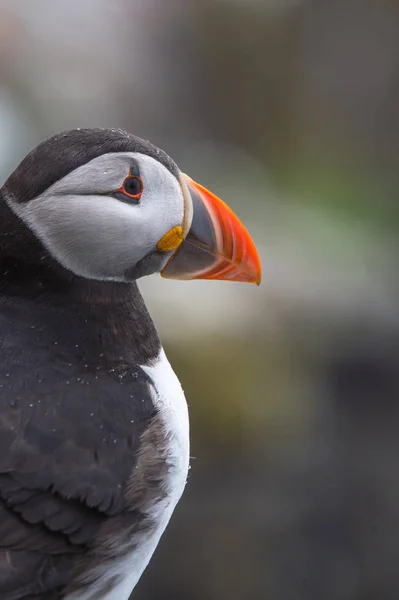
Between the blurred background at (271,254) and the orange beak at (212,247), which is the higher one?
the orange beak at (212,247)

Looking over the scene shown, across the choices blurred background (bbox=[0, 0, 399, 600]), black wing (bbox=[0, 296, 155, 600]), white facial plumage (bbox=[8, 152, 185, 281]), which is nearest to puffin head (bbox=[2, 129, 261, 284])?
white facial plumage (bbox=[8, 152, 185, 281])

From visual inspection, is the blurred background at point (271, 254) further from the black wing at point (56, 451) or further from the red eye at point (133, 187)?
the red eye at point (133, 187)

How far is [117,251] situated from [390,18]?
5.79 meters

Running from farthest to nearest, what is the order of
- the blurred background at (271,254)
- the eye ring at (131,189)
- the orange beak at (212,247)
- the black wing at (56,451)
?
the blurred background at (271,254)
the orange beak at (212,247)
the eye ring at (131,189)
the black wing at (56,451)

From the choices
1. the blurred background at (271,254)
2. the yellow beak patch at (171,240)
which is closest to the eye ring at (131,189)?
the yellow beak patch at (171,240)

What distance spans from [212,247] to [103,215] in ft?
0.83

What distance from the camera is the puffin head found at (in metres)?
1.47

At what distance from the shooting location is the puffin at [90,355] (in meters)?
1.44

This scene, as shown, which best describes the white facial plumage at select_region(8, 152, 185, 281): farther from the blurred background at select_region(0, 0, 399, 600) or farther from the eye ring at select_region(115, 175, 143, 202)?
the blurred background at select_region(0, 0, 399, 600)

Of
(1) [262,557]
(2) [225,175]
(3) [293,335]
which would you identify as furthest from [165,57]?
(1) [262,557]

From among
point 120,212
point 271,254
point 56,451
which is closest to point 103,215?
point 120,212

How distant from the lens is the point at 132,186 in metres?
1.53

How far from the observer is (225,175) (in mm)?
5867

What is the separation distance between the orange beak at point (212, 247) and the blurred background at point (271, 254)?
2.25 metres
